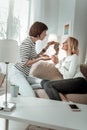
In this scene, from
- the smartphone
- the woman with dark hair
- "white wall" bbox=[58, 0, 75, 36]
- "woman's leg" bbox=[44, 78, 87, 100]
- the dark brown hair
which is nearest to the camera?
the smartphone

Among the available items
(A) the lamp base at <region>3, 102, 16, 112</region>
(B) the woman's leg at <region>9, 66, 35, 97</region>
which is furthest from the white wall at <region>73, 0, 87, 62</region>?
(A) the lamp base at <region>3, 102, 16, 112</region>

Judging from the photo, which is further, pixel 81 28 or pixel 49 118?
pixel 81 28

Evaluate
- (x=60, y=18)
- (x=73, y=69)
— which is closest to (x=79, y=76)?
(x=73, y=69)

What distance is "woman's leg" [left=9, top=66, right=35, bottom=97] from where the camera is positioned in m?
2.66

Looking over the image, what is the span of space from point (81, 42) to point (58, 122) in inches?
99.3

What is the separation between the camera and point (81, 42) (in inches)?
151

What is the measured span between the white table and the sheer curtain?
6.94ft

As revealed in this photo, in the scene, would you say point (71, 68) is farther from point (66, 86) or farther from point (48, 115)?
point (48, 115)

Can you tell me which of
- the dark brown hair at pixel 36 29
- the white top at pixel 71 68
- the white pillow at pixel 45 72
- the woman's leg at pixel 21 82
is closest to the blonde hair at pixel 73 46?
the white top at pixel 71 68

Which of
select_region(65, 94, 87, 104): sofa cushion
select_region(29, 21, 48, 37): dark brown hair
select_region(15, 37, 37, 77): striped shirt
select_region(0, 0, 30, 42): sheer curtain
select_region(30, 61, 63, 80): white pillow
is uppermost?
select_region(0, 0, 30, 42): sheer curtain

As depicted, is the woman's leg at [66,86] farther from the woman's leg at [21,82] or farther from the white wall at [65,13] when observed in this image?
the white wall at [65,13]

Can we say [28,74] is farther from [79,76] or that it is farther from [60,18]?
[60,18]

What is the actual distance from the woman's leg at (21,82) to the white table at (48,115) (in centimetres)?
63

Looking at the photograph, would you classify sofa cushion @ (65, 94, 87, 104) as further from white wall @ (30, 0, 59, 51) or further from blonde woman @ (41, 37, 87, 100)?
white wall @ (30, 0, 59, 51)
